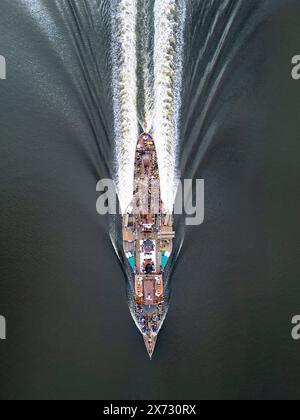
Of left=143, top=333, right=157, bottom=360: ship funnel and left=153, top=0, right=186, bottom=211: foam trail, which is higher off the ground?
left=153, top=0, right=186, bottom=211: foam trail

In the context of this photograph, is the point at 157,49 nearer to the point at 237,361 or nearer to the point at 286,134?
the point at 286,134

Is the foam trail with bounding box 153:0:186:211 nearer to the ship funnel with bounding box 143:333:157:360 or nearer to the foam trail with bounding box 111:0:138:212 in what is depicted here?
the foam trail with bounding box 111:0:138:212

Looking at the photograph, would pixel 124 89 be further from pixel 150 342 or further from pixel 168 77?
pixel 150 342

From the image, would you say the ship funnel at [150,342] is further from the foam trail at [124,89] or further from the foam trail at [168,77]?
the foam trail at [168,77]

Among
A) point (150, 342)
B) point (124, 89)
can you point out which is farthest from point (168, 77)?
point (150, 342)

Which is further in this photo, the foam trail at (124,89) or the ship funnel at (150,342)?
the foam trail at (124,89)
